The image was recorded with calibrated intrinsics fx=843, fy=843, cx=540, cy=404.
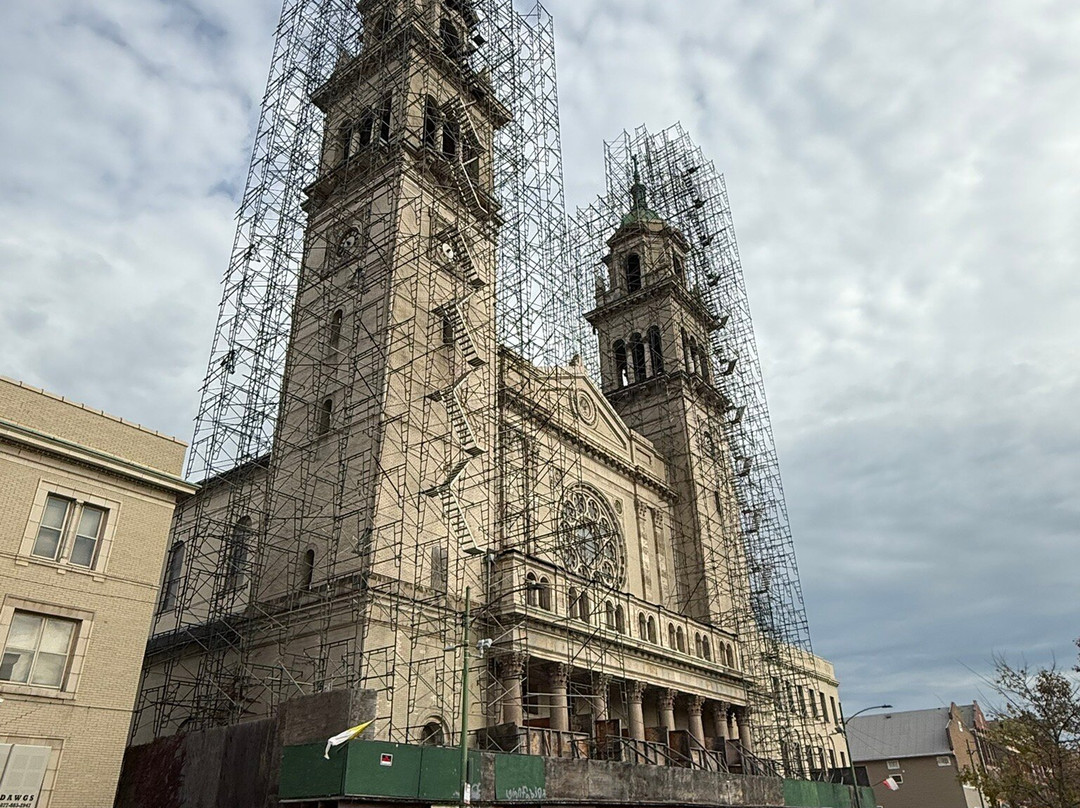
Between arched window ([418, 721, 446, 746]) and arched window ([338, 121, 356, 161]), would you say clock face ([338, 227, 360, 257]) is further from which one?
arched window ([418, 721, 446, 746])

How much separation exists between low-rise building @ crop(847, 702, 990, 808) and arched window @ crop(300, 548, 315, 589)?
61.0 m

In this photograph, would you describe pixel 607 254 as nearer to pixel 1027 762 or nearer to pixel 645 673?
pixel 645 673

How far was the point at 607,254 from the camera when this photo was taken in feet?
225

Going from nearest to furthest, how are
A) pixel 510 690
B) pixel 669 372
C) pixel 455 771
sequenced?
pixel 455 771 < pixel 510 690 < pixel 669 372

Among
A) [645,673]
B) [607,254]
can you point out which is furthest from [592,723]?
[607,254]

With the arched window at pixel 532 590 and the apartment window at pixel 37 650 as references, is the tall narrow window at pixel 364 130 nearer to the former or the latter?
the arched window at pixel 532 590

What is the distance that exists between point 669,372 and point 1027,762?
31603 millimetres

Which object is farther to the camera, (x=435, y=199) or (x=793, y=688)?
(x=793, y=688)

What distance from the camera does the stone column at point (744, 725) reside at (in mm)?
46344

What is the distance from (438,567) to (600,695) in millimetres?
9174

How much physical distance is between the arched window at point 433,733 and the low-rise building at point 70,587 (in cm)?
1023

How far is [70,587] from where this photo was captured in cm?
2323

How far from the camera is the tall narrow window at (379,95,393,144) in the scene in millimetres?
43781

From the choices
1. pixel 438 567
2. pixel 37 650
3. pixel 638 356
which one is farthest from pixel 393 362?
pixel 638 356
